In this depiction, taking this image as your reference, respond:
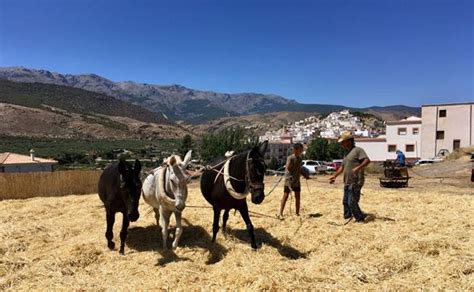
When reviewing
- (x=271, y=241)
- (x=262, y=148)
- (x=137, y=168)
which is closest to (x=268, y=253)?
(x=271, y=241)

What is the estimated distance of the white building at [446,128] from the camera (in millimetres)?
48250

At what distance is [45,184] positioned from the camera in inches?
666

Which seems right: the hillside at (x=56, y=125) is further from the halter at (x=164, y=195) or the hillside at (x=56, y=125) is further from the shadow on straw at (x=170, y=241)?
the halter at (x=164, y=195)

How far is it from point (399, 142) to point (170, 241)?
55156 millimetres

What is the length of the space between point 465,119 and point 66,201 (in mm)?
49038

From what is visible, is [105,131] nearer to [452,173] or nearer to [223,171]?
[452,173]

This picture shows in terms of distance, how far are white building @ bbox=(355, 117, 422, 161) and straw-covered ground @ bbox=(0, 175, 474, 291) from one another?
49.9 m

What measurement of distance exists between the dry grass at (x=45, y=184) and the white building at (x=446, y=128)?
44.9 m

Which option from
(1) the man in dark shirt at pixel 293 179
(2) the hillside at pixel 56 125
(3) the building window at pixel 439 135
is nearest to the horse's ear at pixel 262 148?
(1) the man in dark shirt at pixel 293 179

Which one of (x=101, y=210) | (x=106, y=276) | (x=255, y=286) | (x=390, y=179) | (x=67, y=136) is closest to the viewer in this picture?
(x=255, y=286)

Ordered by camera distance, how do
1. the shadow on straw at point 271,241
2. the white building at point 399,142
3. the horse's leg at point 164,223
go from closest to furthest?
the shadow on straw at point 271,241 → the horse's leg at point 164,223 → the white building at point 399,142

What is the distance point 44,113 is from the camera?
123875 millimetres

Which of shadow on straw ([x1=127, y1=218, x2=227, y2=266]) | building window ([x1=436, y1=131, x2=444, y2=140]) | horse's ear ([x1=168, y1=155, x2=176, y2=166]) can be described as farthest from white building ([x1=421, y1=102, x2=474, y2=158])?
horse's ear ([x1=168, y1=155, x2=176, y2=166])

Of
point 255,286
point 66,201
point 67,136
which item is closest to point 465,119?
point 66,201
